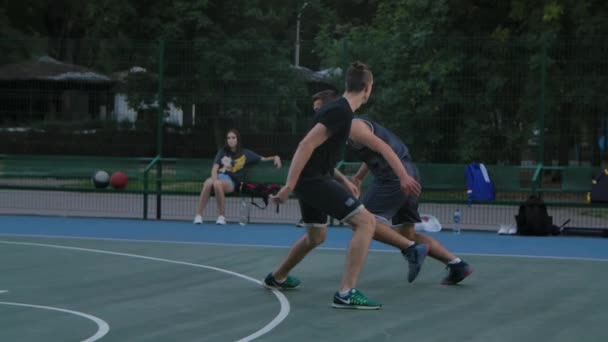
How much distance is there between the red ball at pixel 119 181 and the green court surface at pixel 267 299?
4.41 m

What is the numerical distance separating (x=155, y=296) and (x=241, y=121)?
810 centimetres

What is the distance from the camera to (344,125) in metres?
8.88

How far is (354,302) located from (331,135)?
1.35m

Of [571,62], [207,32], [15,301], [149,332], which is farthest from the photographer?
[207,32]

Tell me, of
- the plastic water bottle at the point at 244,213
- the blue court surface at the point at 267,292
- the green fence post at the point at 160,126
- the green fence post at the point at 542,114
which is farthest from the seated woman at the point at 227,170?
the green fence post at the point at 542,114

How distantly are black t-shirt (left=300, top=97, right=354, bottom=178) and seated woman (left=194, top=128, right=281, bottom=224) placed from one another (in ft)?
25.2

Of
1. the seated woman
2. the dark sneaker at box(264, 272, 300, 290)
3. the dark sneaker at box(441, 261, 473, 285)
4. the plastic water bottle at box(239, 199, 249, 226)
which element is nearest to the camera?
the dark sneaker at box(264, 272, 300, 290)

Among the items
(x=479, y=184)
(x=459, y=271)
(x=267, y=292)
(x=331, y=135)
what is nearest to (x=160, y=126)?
(x=479, y=184)

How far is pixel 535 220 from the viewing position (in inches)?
611

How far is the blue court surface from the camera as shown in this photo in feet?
26.1

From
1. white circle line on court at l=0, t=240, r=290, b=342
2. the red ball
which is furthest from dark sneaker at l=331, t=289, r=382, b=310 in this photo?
the red ball

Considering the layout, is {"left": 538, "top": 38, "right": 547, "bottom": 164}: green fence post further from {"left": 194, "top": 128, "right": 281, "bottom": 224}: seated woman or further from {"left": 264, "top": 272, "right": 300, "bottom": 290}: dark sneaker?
{"left": 264, "top": 272, "right": 300, "bottom": 290}: dark sneaker

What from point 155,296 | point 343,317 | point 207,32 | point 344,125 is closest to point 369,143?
point 344,125

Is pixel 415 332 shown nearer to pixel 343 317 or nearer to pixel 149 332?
pixel 343 317
